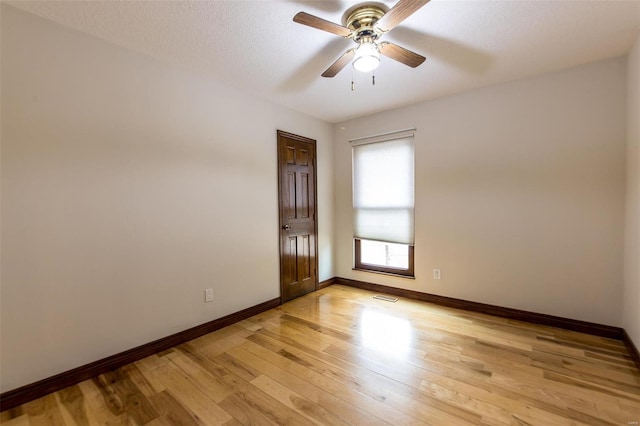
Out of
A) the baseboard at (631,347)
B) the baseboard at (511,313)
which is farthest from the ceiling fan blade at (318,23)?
the baseboard at (631,347)

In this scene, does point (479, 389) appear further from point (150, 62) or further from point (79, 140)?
point (150, 62)

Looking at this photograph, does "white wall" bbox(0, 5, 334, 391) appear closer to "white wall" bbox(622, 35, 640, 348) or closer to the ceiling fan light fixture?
the ceiling fan light fixture

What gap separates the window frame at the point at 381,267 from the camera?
366 centimetres

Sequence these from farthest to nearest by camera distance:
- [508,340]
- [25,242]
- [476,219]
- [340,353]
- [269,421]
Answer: [476,219], [508,340], [340,353], [25,242], [269,421]

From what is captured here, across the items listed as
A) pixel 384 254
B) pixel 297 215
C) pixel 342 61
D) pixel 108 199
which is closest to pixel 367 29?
pixel 342 61

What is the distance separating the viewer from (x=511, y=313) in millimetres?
2930

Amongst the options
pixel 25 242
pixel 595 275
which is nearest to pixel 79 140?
pixel 25 242

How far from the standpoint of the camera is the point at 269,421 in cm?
158

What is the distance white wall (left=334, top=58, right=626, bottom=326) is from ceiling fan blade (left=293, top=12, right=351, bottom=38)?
2049 mm

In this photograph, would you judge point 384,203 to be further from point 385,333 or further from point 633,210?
point 633,210

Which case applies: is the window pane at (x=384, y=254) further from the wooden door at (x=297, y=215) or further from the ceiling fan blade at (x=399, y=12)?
the ceiling fan blade at (x=399, y=12)

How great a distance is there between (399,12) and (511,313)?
10.1ft

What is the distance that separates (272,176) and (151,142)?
4.53 feet

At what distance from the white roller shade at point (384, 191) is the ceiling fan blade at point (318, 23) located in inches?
81.9
